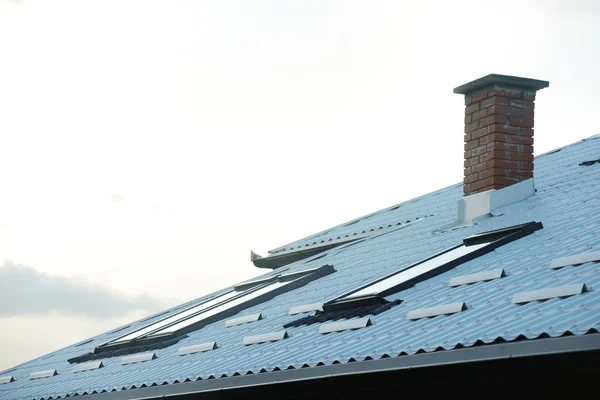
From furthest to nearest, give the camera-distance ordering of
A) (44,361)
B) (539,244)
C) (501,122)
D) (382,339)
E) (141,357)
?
(44,361), (501,122), (141,357), (539,244), (382,339)

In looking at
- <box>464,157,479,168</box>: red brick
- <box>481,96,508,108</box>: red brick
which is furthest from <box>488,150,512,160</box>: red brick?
<box>481,96,508,108</box>: red brick

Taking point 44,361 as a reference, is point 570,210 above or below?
above

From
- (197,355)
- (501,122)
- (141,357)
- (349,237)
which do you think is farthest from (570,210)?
(349,237)

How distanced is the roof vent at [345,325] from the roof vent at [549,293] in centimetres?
160

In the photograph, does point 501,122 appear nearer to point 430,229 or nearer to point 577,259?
point 430,229

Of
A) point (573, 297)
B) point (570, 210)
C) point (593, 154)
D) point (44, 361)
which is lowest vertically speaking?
point (44, 361)

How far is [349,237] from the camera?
16828mm

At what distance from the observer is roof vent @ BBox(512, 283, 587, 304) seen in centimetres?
686

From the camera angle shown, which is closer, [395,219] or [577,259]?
[577,259]

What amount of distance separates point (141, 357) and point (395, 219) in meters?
6.12

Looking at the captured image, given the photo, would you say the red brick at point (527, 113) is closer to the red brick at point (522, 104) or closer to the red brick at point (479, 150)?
the red brick at point (522, 104)

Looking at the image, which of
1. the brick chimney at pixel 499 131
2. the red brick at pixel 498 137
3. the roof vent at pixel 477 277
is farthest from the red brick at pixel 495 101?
the roof vent at pixel 477 277

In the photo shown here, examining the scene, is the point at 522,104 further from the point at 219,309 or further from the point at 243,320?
the point at 219,309

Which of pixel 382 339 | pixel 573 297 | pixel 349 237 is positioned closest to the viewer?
pixel 573 297
